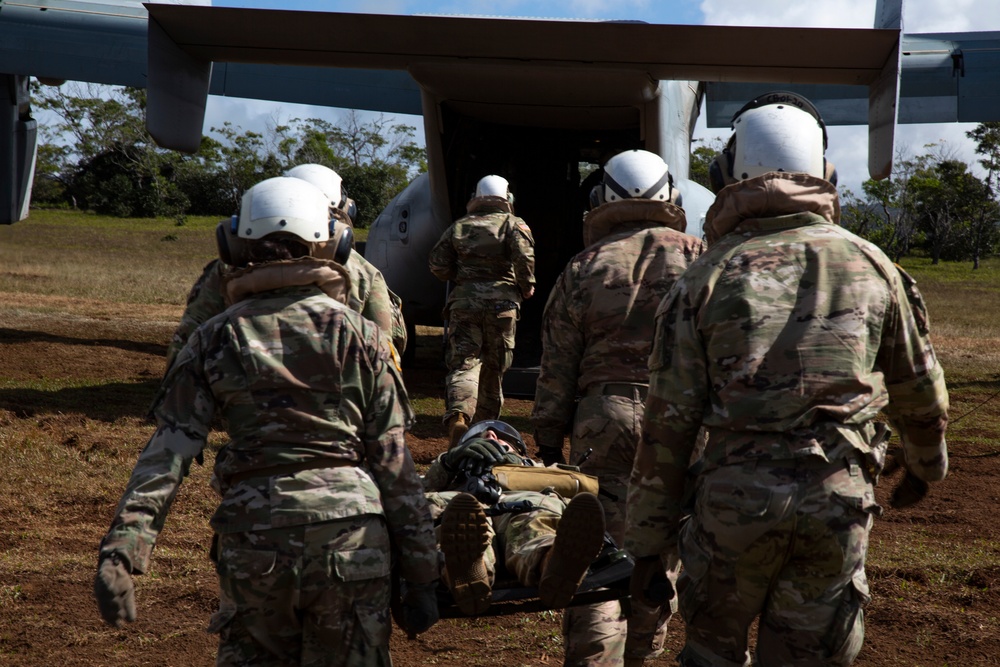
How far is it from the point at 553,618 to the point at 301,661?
239 cm

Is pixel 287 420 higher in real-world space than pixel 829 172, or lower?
lower

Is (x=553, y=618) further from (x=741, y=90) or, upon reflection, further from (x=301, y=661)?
(x=741, y=90)

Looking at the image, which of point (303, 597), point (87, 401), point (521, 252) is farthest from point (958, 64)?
point (303, 597)

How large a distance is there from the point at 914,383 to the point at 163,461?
2060mm

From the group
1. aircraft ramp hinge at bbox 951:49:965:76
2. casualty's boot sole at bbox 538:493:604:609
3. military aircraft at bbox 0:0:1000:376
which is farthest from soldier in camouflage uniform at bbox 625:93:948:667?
aircraft ramp hinge at bbox 951:49:965:76

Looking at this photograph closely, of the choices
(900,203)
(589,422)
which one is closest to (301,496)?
(589,422)

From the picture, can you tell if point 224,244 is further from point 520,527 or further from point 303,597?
point 520,527

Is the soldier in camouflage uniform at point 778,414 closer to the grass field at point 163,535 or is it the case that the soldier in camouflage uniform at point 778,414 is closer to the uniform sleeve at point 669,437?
the uniform sleeve at point 669,437

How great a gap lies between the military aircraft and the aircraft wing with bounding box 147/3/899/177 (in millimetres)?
14

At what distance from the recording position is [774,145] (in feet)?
10.2

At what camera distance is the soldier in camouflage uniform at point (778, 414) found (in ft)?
9.04

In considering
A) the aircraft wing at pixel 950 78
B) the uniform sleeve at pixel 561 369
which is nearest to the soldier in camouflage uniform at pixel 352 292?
the uniform sleeve at pixel 561 369

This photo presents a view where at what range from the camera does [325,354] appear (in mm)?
2877

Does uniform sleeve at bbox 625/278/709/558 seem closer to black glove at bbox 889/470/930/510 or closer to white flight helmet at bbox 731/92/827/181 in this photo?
white flight helmet at bbox 731/92/827/181
